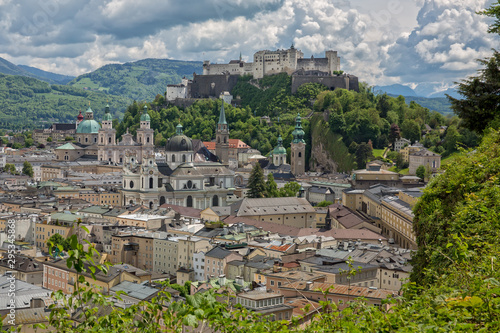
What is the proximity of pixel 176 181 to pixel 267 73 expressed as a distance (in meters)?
44.9

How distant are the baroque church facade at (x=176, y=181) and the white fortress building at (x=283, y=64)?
3801 centimetres

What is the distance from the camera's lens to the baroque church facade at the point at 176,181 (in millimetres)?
64812

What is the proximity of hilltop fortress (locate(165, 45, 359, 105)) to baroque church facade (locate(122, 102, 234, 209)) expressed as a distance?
3484 centimetres

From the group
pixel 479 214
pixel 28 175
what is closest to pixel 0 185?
pixel 28 175

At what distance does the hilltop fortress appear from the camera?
101 metres

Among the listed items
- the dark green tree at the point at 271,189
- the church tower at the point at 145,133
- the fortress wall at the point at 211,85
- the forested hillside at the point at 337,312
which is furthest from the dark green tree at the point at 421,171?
the forested hillside at the point at 337,312

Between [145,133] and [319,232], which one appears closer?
[319,232]

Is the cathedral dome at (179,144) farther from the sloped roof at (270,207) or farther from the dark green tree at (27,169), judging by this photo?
the dark green tree at (27,169)

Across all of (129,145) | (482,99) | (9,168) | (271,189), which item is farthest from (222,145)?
(482,99)

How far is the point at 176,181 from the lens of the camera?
217 ft

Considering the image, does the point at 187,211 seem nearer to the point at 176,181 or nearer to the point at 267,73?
the point at 176,181

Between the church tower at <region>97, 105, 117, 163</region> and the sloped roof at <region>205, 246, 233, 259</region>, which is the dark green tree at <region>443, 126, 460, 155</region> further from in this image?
the church tower at <region>97, 105, 117, 163</region>

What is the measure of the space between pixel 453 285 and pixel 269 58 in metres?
100

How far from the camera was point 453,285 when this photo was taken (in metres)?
8.23
